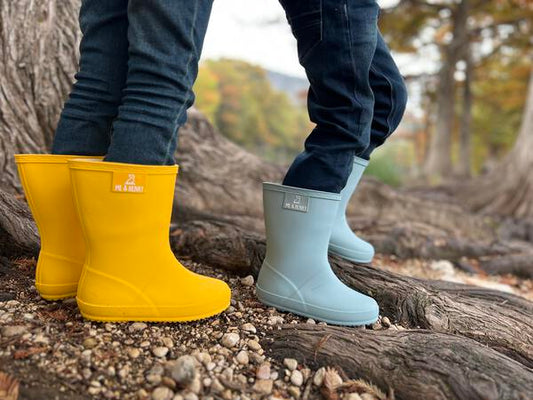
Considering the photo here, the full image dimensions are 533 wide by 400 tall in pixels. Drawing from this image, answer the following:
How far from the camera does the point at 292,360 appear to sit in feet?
3.37

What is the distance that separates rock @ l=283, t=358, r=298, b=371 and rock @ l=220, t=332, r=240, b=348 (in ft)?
0.41

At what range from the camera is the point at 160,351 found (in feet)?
3.17

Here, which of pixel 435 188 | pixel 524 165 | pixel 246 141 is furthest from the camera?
pixel 246 141

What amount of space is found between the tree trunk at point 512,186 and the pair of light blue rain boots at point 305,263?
11.5ft

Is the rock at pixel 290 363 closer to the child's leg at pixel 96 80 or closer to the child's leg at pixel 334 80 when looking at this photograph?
the child's leg at pixel 334 80

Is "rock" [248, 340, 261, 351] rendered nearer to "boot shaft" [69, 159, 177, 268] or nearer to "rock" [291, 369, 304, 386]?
"rock" [291, 369, 304, 386]

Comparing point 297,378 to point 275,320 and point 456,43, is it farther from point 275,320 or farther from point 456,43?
point 456,43

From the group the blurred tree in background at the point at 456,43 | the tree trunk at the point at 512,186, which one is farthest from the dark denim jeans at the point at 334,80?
the blurred tree in background at the point at 456,43

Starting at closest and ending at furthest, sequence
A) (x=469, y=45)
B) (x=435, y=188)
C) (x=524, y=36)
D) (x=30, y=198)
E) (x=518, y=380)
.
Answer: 1. (x=518, y=380)
2. (x=30, y=198)
3. (x=435, y=188)
4. (x=524, y=36)
5. (x=469, y=45)

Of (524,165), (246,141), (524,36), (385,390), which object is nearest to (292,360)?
(385,390)

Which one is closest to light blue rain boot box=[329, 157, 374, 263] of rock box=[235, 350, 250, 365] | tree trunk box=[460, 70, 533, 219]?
rock box=[235, 350, 250, 365]

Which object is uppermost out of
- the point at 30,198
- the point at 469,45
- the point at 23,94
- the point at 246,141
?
the point at 469,45

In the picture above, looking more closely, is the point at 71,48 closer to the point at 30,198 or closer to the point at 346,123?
the point at 30,198

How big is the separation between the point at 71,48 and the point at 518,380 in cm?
205
